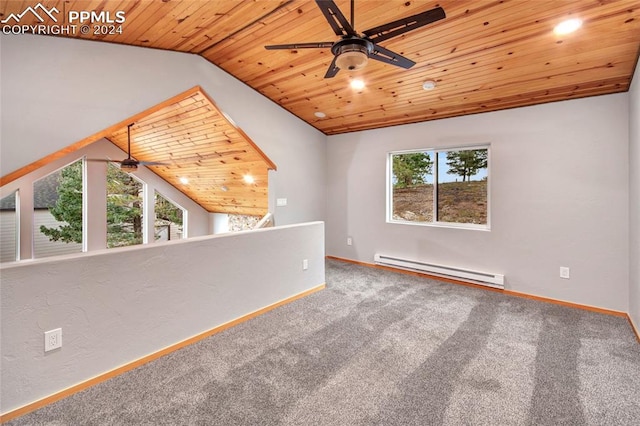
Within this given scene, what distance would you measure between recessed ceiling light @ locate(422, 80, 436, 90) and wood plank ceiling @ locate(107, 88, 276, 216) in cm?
230

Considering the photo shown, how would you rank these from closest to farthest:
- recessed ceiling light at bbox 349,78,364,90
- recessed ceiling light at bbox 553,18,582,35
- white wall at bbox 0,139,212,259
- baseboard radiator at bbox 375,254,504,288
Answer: recessed ceiling light at bbox 553,18,582,35, recessed ceiling light at bbox 349,78,364,90, baseboard radiator at bbox 375,254,504,288, white wall at bbox 0,139,212,259

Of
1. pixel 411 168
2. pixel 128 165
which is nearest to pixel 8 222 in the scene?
pixel 128 165

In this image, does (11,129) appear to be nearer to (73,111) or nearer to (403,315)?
(73,111)

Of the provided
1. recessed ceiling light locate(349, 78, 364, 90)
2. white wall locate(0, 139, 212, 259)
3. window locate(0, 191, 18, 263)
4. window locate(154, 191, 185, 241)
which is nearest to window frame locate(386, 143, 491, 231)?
recessed ceiling light locate(349, 78, 364, 90)

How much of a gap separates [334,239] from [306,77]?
2.97m

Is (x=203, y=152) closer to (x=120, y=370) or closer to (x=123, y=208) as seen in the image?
(x=123, y=208)

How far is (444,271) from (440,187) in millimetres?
1234

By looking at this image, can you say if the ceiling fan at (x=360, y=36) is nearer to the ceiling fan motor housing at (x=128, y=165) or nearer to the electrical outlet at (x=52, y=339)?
the electrical outlet at (x=52, y=339)

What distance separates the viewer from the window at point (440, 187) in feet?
13.6

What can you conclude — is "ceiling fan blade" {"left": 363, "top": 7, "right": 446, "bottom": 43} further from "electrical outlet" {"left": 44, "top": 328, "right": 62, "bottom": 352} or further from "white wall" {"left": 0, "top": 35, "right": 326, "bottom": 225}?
"electrical outlet" {"left": 44, "top": 328, "right": 62, "bottom": 352}

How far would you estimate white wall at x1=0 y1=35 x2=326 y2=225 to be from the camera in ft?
7.64

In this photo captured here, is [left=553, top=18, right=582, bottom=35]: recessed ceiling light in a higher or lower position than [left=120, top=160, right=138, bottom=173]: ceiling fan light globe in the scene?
higher

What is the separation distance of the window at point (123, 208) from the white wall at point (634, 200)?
8362 millimetres

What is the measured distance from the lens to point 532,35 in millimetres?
2449
